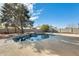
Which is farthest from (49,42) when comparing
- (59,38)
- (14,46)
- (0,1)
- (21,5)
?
(0,1)

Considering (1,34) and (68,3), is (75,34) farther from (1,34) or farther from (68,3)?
(1,34)

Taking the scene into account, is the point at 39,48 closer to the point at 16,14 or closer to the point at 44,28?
the point at 44,28

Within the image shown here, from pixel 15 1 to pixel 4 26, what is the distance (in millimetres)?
324

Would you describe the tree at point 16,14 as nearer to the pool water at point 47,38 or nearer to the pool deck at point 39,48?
the pool water at point 47,38

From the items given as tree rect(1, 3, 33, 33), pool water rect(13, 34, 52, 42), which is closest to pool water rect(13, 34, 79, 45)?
pool water rect(13, 34, 52, 42)

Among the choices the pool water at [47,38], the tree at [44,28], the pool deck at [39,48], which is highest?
the tree at [44,28]

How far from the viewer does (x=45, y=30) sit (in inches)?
79.7

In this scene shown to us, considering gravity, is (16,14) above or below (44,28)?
above

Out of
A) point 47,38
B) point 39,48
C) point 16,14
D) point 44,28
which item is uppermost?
point 16,14

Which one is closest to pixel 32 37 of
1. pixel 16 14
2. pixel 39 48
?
pixel 39 48

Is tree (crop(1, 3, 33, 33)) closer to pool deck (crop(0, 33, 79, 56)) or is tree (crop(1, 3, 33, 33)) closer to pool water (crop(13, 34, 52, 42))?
pool water (crop(13, 34, 52, 42))

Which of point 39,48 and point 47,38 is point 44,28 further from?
point 39,48

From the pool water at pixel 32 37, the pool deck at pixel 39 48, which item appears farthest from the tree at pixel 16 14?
the pool deck at pixel 39 48

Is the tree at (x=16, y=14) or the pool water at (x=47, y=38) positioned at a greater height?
the tree at (x=16, y=14)
